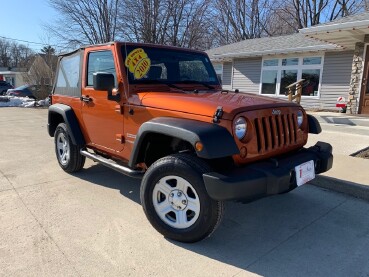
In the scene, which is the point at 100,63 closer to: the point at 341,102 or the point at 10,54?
the point at 341,102

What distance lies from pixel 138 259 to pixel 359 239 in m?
2.13

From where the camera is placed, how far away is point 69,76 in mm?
4773

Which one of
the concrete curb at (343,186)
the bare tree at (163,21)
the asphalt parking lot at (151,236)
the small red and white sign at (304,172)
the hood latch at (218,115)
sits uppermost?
the bare tree at (163,21)

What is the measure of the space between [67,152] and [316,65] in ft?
38.5

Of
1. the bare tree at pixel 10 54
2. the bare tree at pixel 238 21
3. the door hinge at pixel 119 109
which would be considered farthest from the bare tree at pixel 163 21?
the bare tree at pixel 10 54

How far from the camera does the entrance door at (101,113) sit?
367cm

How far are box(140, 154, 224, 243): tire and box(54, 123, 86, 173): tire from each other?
197 cm

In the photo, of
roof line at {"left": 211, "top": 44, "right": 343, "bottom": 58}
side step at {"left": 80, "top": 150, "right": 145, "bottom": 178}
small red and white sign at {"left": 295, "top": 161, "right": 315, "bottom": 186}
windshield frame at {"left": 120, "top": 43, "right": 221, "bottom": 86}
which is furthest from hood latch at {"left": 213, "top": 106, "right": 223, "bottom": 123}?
roof line at {"left": 211, "top": 44, "right": 343, "bottom": 58}

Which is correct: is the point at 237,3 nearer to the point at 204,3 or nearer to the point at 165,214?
the point at 204,3

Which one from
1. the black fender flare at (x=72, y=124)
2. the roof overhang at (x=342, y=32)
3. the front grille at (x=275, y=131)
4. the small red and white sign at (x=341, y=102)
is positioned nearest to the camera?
the front grille at (x=275, y=131)

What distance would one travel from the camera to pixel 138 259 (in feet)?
8.66

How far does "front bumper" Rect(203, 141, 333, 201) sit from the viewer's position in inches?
96.2

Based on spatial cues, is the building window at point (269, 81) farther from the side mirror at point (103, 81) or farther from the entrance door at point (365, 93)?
the side mirror at point (103, 81)

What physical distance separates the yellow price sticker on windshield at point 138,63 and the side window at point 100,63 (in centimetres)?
22
